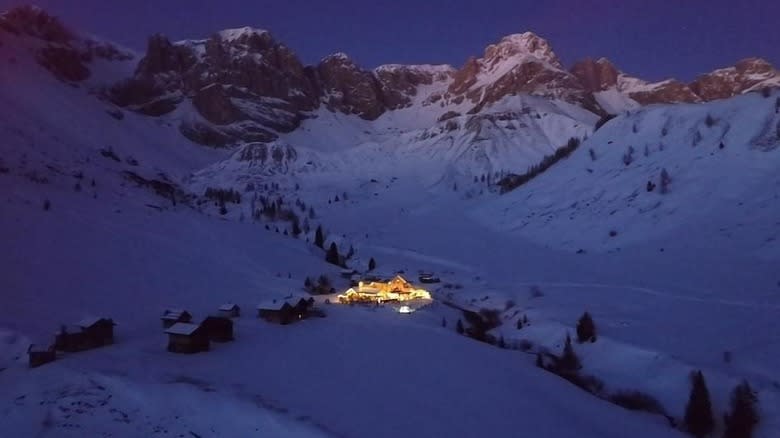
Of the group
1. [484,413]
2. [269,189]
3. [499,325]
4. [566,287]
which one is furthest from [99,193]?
[269,189]

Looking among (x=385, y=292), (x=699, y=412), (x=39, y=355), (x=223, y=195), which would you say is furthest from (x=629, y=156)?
(x=223, y=195)

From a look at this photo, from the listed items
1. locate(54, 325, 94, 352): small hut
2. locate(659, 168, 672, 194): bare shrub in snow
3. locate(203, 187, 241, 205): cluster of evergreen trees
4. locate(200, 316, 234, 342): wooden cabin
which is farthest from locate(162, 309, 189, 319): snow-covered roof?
locate(203, 187, 241, 205): cluster of evergreen trees

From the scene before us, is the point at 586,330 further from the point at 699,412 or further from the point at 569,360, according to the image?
the point at 699,412

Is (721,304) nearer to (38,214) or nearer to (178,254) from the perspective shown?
(178,254)

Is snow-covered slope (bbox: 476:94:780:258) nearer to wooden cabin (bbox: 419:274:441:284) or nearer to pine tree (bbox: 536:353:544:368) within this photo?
wooden cabin (bbox: 419:274:441:284)

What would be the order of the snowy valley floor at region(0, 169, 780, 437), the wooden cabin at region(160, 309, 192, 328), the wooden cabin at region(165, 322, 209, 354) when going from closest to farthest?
1. the snowy valley floor at region(0, 169, 780, 437)
2. the wooden cabin at region(165, 322, 209, 354)
3. the wooden cabin at region(160, 309, 192, 328)

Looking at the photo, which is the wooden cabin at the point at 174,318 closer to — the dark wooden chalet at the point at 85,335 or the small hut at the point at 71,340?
the dark wooden chalet at the point at 85,335

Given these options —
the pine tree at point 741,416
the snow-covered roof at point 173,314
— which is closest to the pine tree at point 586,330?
the pine tree at point 741,416
